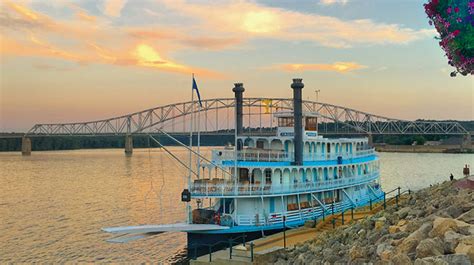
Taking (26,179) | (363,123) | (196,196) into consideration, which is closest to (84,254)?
(196,196)

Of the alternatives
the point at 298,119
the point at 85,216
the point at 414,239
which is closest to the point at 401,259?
the point at 414,239

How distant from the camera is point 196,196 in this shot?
86.4 feet

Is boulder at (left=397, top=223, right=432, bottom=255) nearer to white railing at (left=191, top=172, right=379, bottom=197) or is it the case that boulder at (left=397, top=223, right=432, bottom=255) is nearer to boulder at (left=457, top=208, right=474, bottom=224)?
boulder at (left=457, top=208, right=474, bottom=224)

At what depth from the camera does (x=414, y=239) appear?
10758mm

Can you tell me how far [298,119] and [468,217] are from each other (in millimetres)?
19930

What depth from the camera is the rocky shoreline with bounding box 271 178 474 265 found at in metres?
9.68

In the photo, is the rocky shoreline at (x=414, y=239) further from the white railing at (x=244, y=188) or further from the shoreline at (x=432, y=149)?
the shoreline at (x=432, y=149)

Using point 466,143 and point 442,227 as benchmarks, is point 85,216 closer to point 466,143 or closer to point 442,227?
point 442,227

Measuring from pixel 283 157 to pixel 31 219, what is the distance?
2451 centimetres

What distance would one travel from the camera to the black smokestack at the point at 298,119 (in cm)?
3072

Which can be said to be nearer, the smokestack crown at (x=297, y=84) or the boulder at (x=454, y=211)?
the boulder at (x=454, y=211)

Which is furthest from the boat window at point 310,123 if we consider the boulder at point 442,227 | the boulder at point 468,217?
the boulder at point 442,227

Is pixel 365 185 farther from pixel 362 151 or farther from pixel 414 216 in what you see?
pixel 414 216

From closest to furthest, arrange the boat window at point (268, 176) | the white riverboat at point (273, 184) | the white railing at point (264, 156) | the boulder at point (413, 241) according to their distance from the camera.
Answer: the boulder at point (413, 241)
the white riverboat at point (273, 184)
the white railing at point (264, 156)
the boat window at point (268, 176)
